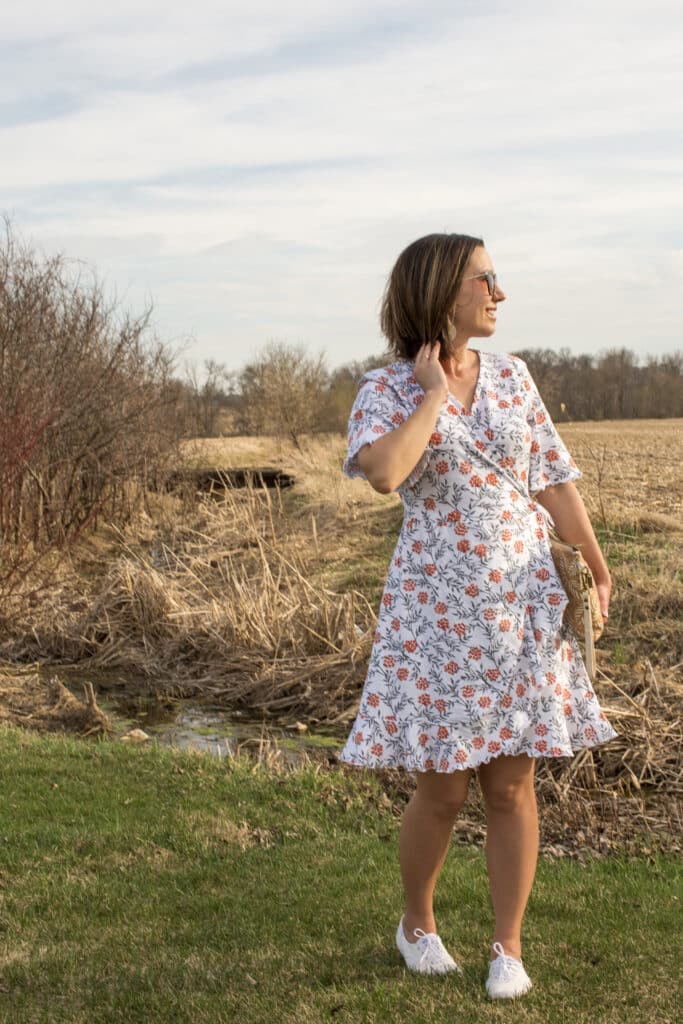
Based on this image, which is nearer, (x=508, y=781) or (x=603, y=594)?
(x=508, y=781)

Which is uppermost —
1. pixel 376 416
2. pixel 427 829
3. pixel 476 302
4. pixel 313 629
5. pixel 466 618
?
pixel 476 302

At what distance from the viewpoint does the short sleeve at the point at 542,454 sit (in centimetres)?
310

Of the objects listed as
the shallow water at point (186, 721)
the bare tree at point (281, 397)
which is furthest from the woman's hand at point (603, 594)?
the bare tree at point (281, 397)

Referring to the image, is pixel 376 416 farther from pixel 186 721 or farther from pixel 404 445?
pixel 186 721

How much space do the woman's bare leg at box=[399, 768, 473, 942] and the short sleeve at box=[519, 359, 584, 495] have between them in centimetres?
81

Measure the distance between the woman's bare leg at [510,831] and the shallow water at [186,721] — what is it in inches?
142

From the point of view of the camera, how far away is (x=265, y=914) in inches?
150

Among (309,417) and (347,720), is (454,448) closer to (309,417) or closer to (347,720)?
(347,720)

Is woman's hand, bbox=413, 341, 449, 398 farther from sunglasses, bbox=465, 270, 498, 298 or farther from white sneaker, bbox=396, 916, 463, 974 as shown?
white sneaker, bbox=396, 916, 463, 974

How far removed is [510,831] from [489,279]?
1445mm

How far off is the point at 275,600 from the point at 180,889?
4.80 meters

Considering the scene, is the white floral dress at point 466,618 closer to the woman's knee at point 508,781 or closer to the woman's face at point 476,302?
the woman's knee at point 508,781

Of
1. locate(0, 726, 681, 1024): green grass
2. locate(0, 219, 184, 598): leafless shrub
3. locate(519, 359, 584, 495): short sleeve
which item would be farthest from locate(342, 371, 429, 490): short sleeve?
locate(0, 219, 184, 598): leafless shrub

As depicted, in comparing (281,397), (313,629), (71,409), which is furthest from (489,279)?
(281,397)
